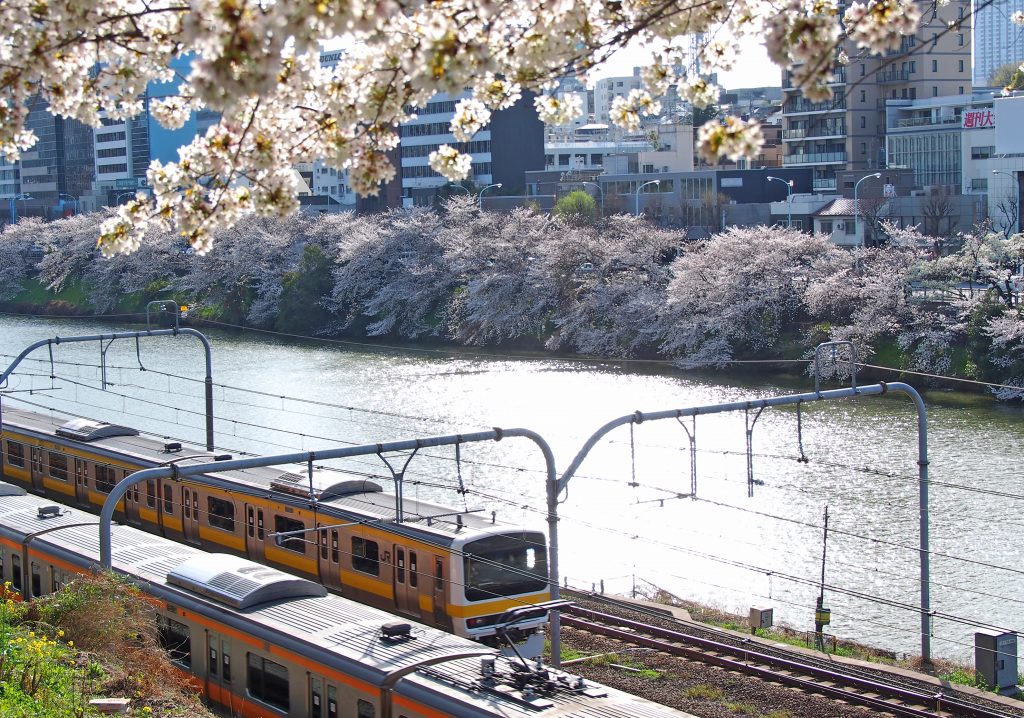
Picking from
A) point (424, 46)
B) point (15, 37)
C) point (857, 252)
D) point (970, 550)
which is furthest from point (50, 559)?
point (857, 252)

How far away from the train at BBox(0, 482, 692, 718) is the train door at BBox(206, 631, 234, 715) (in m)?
0.01

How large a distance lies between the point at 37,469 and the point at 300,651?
34.3 feet

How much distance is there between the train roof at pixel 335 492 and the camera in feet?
34.6

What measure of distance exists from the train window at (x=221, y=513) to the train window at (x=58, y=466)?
4.13 meters

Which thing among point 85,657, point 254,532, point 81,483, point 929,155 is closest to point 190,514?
point 254,532

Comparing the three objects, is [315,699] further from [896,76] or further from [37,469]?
[896,76]

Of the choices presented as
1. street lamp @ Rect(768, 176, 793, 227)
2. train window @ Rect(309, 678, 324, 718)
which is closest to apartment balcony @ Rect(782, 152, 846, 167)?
street lamp @ Rect(768, 176, 793, 227)

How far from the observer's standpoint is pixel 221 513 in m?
12.9

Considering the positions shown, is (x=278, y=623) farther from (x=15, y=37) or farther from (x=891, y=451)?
(x=891, y=451)

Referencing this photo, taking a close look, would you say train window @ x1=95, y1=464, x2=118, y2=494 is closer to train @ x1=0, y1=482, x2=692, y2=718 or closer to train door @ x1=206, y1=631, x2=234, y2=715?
train @ x1=0, y1=482, x2=692, y2=718

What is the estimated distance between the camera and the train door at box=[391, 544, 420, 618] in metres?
10.5

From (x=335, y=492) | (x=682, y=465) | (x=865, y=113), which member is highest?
(x=865, y=113)

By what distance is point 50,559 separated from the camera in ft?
34.9

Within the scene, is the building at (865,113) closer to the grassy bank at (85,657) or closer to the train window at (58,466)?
the train window at (58,466)
